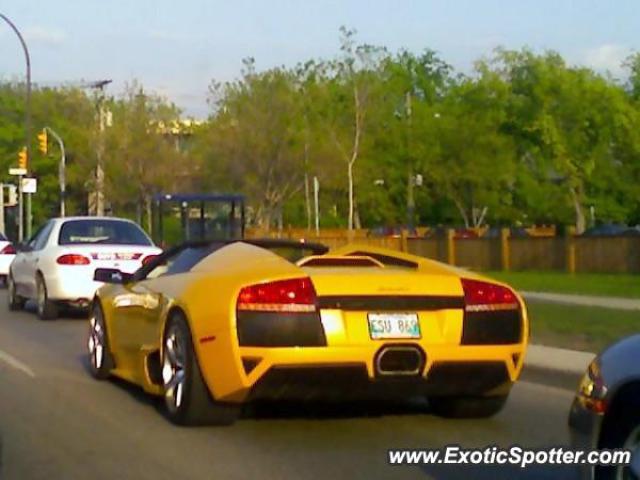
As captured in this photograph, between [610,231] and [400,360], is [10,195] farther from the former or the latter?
[400,360]

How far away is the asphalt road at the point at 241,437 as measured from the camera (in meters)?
8.50

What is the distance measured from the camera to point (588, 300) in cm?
2392

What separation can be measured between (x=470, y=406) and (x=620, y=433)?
4.18 metres

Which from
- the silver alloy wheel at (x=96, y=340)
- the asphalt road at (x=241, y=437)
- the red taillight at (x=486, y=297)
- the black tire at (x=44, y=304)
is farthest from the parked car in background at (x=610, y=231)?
the red taillight at (x=486, y=297)

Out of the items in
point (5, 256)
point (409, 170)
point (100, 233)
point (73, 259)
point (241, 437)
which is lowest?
point (241, 437)

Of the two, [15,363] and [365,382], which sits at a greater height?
[365,382]

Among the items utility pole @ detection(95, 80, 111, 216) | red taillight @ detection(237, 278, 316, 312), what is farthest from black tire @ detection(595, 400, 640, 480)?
utility pole @ detection(95, 80, 111, 216)

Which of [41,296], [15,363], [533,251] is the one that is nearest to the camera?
[15,363]

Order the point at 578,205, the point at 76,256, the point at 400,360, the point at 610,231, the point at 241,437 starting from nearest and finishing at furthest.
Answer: the point at 400,360 < the point at 241,437 < the point at 76,256 < the point at 610,231 < the point at 578,205

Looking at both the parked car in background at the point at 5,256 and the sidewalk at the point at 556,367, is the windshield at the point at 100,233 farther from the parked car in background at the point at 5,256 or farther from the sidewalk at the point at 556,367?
the parked car in background at the point at 5,256

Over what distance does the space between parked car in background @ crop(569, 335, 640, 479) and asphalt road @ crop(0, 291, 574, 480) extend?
1.84 metres

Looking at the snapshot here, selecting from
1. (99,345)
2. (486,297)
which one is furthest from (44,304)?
(486,297)

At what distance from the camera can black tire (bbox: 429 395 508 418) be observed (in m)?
10.4

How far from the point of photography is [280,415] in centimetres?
1062
